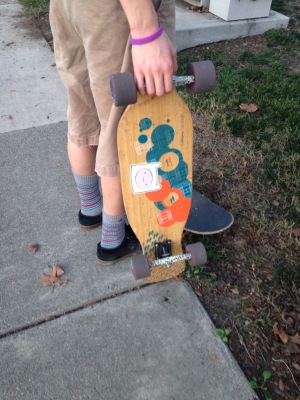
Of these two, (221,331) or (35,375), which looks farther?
(221,331)

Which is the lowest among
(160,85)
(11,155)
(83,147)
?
(11,155)

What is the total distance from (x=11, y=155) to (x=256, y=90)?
6.70ft

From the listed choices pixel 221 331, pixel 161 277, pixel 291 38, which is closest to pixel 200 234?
pixel 161 277

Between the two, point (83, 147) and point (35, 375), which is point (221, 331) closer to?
point (35, 375)

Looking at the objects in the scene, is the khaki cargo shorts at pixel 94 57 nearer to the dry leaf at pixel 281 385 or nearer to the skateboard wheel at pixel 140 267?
the skateboard wheel at pixel 140 267

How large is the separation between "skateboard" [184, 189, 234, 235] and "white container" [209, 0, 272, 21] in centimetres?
273

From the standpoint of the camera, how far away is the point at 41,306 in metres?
1.89

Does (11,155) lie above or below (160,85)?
below

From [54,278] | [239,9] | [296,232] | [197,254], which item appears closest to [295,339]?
A: [197,254]

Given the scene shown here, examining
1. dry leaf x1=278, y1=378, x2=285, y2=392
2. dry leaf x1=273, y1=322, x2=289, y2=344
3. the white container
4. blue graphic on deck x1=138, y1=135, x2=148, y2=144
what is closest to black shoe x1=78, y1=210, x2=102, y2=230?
blue graphic on deck x1=138, y1=135, x2=148, y2=144

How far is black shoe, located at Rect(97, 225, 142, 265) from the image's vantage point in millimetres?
2043

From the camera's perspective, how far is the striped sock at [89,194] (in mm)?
2059

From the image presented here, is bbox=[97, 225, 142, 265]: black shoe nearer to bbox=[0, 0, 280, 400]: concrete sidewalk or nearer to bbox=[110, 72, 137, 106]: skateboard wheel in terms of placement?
bbox=[0, 0, 280, 400]: concrete sidewalk

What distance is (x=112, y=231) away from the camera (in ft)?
6.47
